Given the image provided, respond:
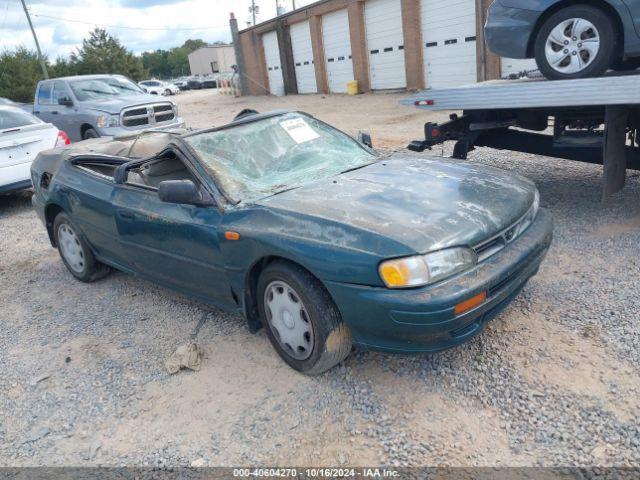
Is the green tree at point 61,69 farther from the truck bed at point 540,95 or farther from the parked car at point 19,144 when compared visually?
the truck bed at point 540,95

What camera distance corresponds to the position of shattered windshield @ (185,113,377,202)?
361cm

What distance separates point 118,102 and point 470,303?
1011 centimetres

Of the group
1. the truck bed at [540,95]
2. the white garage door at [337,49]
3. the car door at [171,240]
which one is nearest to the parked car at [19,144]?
the car door at [171,240]

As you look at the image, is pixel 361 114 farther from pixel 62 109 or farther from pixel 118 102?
pixel 62 109

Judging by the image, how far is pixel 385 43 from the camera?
2100 centimetres

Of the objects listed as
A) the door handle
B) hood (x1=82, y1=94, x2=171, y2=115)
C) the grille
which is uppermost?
hood (x1=82, y1=94, x2=171, y2=115)

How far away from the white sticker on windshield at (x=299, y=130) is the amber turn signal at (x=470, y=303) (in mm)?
1995

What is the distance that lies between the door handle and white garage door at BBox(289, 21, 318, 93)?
23.1 m

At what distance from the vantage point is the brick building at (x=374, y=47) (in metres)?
17.3

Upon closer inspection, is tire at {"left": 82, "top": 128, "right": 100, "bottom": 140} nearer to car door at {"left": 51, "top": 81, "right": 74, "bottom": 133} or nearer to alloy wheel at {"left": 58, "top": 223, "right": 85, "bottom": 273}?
car door at {"left": 51, "top": 81, "right": 74, "bottom": 133}

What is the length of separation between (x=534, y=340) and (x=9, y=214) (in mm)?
8157

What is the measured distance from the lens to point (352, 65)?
22.9 meters

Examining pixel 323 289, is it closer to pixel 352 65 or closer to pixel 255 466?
pixel 255 466

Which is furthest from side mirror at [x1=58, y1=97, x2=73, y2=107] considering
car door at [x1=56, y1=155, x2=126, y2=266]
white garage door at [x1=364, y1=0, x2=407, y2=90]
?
white garage door at [x1=364, y1=0, x2=407, y2=90]
